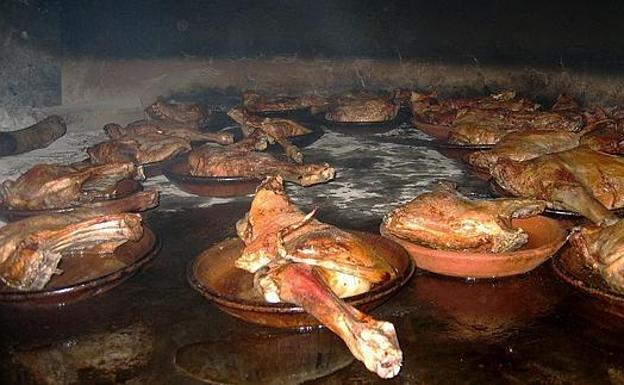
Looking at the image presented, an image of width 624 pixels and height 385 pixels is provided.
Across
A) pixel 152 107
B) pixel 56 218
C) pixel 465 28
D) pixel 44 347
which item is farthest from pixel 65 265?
pixel 465 28

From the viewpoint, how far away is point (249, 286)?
9.91 feet

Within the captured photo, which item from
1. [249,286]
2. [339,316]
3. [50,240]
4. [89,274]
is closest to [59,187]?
[50,240]

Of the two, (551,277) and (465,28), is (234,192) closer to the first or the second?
(551,277)

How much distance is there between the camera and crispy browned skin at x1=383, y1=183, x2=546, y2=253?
3.19m

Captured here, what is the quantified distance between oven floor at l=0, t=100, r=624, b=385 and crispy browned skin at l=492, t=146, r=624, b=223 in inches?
21.5

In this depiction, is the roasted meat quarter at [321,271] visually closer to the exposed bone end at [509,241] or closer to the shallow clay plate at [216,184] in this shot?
the exposed bone end at [509,241]

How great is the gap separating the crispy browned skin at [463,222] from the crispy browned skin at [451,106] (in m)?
3.32

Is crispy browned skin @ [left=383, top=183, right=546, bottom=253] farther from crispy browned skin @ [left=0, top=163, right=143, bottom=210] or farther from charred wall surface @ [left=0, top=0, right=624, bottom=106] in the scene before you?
charred wall surface @ [left=0, top=0, right=624, bottom=106]

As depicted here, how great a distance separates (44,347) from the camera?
2789 millimetres

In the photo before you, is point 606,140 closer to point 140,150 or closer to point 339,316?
point 339,316

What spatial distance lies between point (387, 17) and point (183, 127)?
13.1ft

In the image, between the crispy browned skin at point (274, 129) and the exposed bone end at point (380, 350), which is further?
the crispy browned skin at point (274, 129)

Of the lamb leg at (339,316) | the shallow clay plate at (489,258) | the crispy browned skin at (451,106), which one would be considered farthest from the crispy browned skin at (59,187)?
the crispy browned skin at (451,106)

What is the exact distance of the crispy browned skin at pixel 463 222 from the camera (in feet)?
10.5
